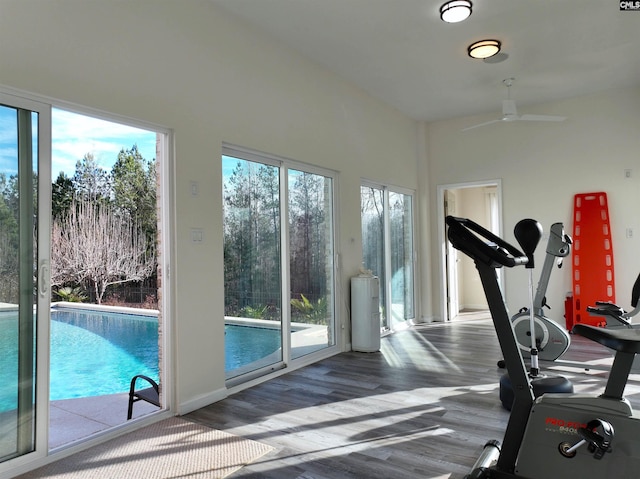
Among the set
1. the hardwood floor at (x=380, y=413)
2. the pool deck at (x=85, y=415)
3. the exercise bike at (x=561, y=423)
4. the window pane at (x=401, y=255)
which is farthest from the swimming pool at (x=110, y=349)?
the window pane at (x=401, y=255)

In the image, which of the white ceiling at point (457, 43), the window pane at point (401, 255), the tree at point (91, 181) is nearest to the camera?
the tree at point (91, 181)

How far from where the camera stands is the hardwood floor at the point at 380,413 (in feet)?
7.55

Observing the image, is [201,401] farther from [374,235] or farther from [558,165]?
[558,165]

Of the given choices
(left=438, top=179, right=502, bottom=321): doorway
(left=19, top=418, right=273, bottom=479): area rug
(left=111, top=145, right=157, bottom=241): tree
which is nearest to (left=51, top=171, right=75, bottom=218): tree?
(left=111, top=145, right=157, bottom=241): tree

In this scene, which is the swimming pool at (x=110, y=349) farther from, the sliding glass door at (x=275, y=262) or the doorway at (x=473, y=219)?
the doorway at (x=473, y=219)

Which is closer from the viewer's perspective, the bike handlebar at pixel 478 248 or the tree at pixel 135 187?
the bike handlebar at pixel 478 248

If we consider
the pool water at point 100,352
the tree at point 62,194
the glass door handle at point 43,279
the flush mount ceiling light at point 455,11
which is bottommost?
the pool water at point 100,352

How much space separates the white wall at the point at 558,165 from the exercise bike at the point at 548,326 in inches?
82.8

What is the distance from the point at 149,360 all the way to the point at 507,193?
17.2ft

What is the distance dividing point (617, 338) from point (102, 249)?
3344mm

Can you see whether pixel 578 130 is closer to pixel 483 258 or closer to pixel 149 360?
pixel 483 258

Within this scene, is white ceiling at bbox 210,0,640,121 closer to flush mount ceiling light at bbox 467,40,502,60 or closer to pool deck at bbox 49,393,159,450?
flush mount ceiling light at bbox 467,40,502,60

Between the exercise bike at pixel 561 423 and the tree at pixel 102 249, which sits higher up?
the tree at pixel 102 249

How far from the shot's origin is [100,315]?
3.53m
